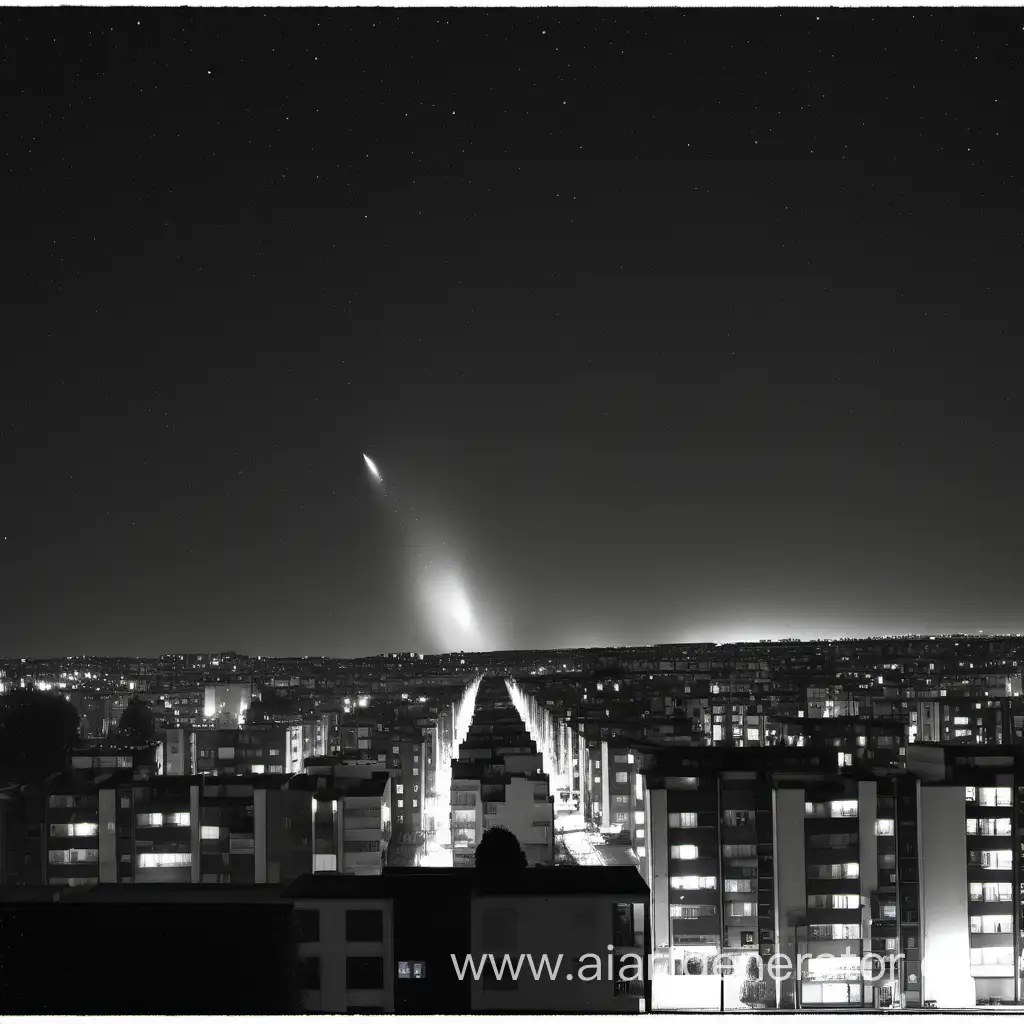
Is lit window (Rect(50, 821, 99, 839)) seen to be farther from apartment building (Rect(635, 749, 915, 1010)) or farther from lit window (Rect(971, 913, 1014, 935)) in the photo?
lit window (Rect(971, 913, 1014, 935))

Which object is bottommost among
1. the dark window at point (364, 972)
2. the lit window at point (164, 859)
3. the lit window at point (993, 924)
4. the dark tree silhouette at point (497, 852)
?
the lit window at point (993, 924)

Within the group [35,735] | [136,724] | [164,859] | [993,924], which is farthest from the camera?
[136,724]

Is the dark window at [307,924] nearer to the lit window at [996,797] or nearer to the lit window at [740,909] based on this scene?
the lit window at [740,909]

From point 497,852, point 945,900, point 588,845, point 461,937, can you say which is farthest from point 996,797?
point 461,937

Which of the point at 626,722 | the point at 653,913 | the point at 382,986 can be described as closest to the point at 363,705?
the point at 626,722

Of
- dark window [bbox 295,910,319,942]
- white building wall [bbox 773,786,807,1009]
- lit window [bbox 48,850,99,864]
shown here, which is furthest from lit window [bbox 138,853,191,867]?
dark window [bbox 295,910,319,942]

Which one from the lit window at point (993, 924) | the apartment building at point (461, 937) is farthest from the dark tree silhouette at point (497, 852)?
the lit window at point (993, 924)

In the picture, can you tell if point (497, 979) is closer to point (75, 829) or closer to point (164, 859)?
point (164, 859)
